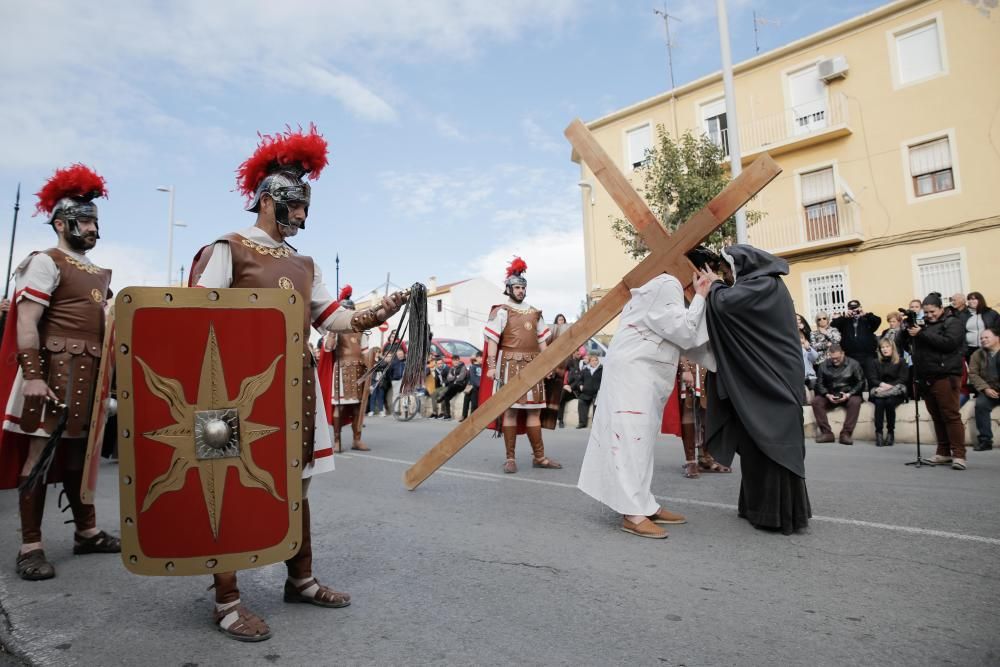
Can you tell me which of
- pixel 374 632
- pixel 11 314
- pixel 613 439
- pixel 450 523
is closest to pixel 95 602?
pixel 374 632

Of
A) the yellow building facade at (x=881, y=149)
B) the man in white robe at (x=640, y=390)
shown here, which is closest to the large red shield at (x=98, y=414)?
the man in white robe at (x=640, y=390)

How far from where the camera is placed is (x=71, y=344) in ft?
12.2

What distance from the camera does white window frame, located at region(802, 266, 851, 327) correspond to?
60.2ft

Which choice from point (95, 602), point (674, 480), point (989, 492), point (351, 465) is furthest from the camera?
point (351, 465)

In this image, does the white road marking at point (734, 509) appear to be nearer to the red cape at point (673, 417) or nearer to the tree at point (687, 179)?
the red cape at point (673, 417)

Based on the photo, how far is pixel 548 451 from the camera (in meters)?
8.55

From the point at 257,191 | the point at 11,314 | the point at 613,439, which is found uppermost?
the point at 257,191

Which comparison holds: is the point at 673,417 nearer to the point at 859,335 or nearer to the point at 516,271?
the point at 516,271

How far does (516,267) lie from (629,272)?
316cm

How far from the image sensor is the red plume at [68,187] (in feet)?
12.6

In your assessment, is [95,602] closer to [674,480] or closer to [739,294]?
[739,294]

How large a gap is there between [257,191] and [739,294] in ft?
9.59

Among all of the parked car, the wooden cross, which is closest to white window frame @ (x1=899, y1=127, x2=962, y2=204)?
the parked car

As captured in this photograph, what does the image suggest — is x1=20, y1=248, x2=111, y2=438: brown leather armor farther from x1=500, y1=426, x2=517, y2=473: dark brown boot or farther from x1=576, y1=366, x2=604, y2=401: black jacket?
x1=576, y1=366, x2=604, y2=401: black jacket
